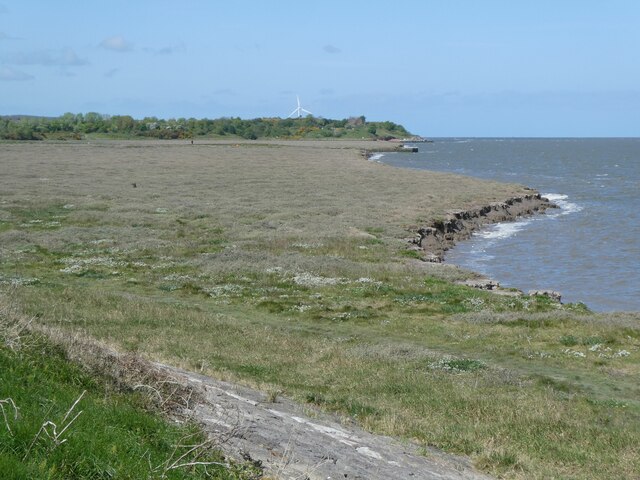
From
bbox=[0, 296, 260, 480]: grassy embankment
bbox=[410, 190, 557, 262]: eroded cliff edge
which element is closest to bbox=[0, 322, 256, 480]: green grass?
bbox=[0, 296, 260, 480]: grassy embankment

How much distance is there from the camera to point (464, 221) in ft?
172

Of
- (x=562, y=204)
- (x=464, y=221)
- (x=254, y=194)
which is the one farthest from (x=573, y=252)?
(x=562, y=204)

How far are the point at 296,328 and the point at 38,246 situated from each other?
59.7ft

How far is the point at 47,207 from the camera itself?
165 feet

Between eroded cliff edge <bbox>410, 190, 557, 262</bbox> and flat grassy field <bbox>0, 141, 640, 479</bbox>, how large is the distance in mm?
1097

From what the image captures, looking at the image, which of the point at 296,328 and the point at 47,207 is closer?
the point at 296,328

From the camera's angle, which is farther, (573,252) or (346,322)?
(573,252)

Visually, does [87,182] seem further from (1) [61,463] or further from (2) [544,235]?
(1) [61,463]

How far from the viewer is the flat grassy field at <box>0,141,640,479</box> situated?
13.3 meters

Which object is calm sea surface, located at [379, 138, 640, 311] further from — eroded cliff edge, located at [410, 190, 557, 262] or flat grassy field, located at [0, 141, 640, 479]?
flat grassy field, located at [0, 141, 640, 479]

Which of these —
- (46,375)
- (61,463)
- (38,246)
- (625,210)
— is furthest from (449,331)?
(625,210)

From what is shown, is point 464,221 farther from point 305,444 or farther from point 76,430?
point 76,430

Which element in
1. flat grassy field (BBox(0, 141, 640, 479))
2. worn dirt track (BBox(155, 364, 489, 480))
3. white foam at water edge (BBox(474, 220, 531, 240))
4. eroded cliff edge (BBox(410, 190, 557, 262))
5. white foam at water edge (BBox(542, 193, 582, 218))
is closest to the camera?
worn dirt track (BBox(155, 364, 489, 480))

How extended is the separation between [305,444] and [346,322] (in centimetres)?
1312
